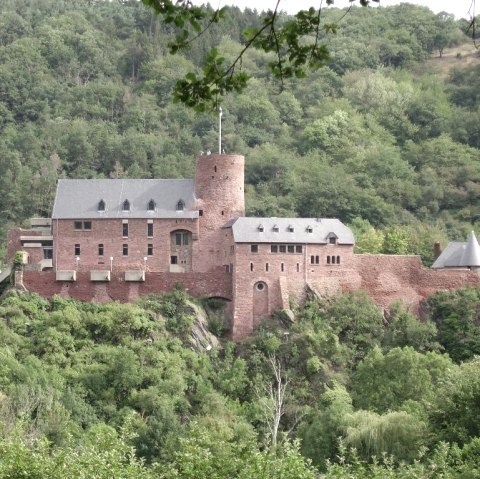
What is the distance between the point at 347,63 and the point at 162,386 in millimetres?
66701

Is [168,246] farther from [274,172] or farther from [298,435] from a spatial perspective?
[274,172]

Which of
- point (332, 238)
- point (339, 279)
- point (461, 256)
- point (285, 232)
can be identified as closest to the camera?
point (285, 232)

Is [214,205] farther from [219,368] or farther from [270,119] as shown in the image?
[270,119]

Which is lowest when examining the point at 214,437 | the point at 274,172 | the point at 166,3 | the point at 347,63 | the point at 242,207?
the point at 214,437

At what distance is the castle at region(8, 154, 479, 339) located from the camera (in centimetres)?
6950

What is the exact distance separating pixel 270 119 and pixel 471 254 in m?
45.1

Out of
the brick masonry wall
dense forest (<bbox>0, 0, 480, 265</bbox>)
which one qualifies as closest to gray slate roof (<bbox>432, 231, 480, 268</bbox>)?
the brick masonry wall

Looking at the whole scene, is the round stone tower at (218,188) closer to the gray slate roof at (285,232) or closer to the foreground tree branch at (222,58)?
the gray slate roof at (285,232)

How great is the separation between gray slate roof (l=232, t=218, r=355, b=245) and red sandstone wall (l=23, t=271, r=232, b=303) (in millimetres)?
2114

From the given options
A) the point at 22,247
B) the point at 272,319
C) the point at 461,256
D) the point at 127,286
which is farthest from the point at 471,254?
the point at 22,247

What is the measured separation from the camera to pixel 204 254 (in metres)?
70.7

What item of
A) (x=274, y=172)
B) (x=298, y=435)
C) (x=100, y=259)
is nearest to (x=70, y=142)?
(x=274, y=172)

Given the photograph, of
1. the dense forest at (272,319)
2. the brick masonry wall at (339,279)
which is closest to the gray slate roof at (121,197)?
the brick masonry wall at (339,279)

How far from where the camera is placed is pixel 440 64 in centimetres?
13350
